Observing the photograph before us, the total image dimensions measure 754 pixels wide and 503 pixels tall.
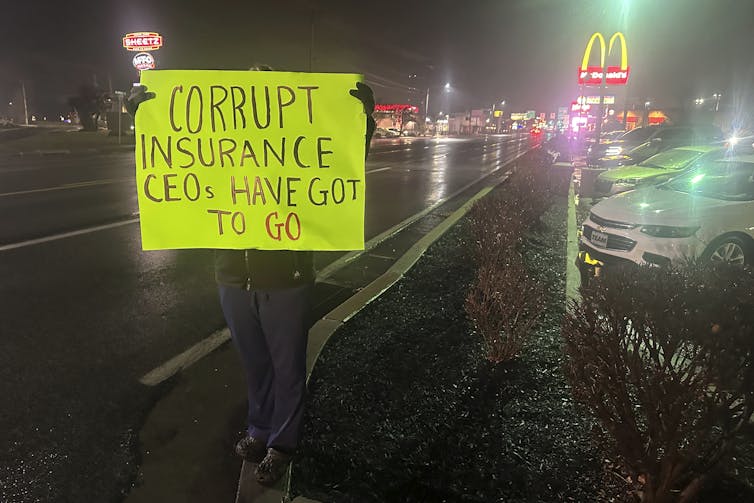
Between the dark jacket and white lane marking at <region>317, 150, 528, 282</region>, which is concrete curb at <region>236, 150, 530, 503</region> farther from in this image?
the dark jacket

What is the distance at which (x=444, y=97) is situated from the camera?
117562 millimetres

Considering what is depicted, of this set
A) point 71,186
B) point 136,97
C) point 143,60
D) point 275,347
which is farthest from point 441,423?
point 143,60

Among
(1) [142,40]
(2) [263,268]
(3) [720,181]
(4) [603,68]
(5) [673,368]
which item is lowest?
(5) [673,368]

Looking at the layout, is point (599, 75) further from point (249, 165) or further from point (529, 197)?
point (249, 165)

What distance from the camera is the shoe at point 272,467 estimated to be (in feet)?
8.43

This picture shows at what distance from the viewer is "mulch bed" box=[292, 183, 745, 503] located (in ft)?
8.31

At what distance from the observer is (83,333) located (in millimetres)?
4457

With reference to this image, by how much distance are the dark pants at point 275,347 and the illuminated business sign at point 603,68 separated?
57.8ft

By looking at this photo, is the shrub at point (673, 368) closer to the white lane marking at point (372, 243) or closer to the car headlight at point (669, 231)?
the white lane marking at point (372, 243)

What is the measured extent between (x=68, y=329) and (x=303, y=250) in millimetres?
3139

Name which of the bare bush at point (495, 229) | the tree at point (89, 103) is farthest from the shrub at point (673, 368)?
the tree at point (89, 103)

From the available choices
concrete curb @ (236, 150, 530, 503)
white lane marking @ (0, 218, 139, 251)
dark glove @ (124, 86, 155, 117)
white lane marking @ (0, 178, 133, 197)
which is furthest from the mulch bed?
white lane marking @ (0, 178, 133, 197)

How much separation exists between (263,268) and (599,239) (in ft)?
15.6

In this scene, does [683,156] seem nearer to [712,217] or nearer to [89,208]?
[712,217]
